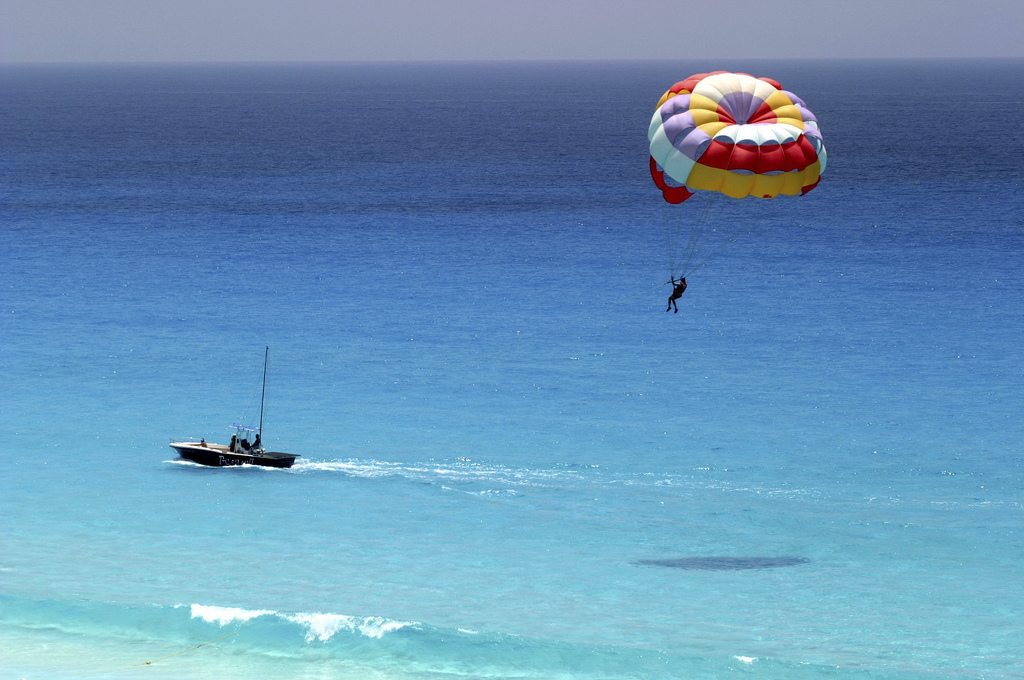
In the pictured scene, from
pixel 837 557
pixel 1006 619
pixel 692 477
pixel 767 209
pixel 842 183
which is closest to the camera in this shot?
pixel 1006 619

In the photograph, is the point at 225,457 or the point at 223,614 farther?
the point at 225,457

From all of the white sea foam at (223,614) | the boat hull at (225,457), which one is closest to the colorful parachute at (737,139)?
the white sea foam at (223,614)

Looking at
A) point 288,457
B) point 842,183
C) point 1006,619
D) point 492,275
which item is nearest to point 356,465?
point 288,457

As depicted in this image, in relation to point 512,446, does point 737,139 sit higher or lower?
higher

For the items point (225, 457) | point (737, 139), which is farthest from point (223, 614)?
point (737, 139)

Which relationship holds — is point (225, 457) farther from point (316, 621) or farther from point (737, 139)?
point (737, 139)

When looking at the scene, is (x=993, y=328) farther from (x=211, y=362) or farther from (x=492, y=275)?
(x=211, y=362)

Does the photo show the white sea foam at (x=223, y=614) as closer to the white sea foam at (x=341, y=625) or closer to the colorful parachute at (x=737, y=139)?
the white sea foam at (x=341, y=625)
